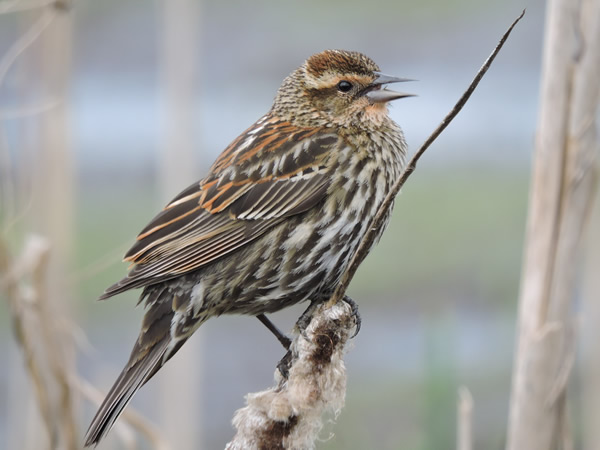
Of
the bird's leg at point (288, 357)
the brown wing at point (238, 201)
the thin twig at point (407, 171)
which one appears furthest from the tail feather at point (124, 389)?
the thin twig at point (407, 171)

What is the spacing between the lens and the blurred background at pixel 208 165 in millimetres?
3211

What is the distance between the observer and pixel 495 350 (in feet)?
17.6

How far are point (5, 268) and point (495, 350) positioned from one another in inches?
147

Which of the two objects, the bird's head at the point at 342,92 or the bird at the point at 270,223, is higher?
the bird's head at the point at 342,92

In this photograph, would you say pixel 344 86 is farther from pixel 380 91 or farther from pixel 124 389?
pixel 124 389

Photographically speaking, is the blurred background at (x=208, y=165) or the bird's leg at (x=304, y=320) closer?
the bird's leg at (x=304, y=320)

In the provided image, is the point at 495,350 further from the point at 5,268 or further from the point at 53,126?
the point at 5,268

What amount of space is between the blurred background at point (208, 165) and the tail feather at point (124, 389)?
0.50ft

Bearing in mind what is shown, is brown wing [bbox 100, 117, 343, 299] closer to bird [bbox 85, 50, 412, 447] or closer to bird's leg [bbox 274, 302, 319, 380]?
bird [bbox 85, 50, 412, 447]

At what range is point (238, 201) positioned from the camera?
246cm

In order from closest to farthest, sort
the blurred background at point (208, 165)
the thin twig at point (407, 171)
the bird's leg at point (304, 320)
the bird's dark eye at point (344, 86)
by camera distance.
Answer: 1. the thin twig at point (407, 171)
2. the bird's leg at point (304, 320)
3. the bird's dark eye at point (344, 86)
4. the blurred background at point (208, 165)

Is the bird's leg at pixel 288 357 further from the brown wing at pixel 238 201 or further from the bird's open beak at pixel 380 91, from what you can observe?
the bird's open beak at pixel 380 91

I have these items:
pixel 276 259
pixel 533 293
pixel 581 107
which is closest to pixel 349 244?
pixel 276 259

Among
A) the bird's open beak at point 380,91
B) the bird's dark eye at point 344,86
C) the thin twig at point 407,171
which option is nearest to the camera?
the thin twig at point 407,171
